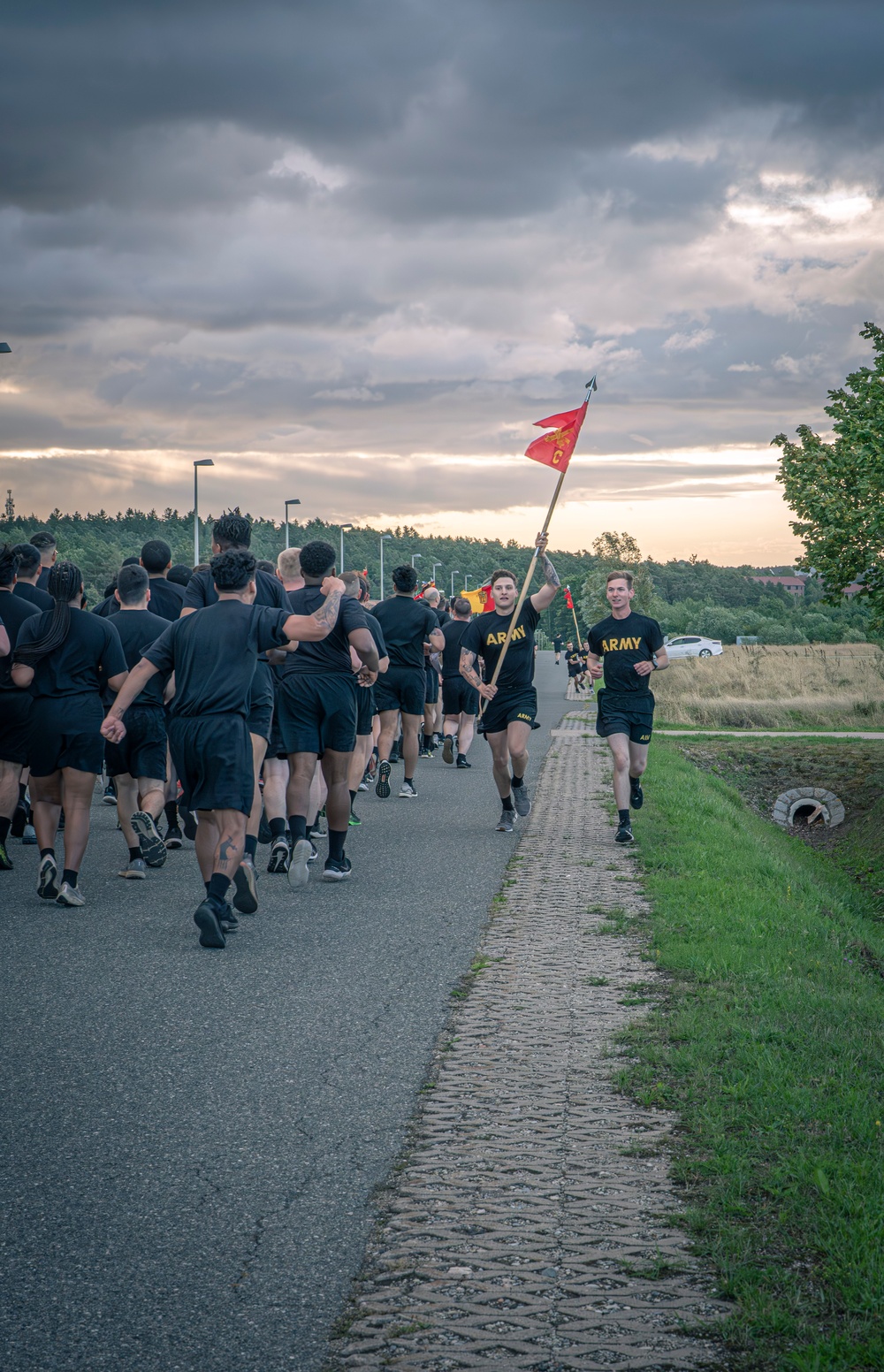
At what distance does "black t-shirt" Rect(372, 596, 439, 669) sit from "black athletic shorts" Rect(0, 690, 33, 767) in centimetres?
407

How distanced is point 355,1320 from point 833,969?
166 inches

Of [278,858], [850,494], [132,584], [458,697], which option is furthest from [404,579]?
[850,494]

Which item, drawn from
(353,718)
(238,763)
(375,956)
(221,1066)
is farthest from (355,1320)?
(353,718)

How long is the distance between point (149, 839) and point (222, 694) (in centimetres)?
208

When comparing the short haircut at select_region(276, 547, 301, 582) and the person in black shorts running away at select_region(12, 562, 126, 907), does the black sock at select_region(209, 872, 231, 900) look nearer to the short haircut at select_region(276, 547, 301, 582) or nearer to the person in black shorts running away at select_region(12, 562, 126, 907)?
the person in black shorts running away at select_region(12, 562, 126, 907)

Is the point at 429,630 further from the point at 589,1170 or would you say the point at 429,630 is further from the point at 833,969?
the point at 589,1170

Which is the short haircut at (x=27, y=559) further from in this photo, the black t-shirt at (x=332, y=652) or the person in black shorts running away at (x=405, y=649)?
the person in black shorts running away at (x=405, y=649)

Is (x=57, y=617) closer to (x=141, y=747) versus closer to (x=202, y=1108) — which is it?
(x=141, y=747)

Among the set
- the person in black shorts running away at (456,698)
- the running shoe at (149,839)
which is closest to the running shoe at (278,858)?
the running shoe at (149,839)

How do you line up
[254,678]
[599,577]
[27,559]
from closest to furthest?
1. [254,678]
2. [27,559]
3. [599,577]

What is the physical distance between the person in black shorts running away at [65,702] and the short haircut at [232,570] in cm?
149

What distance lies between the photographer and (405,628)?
1270cm

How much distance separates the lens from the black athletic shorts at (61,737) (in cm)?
805

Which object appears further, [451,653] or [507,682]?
[451,653]
